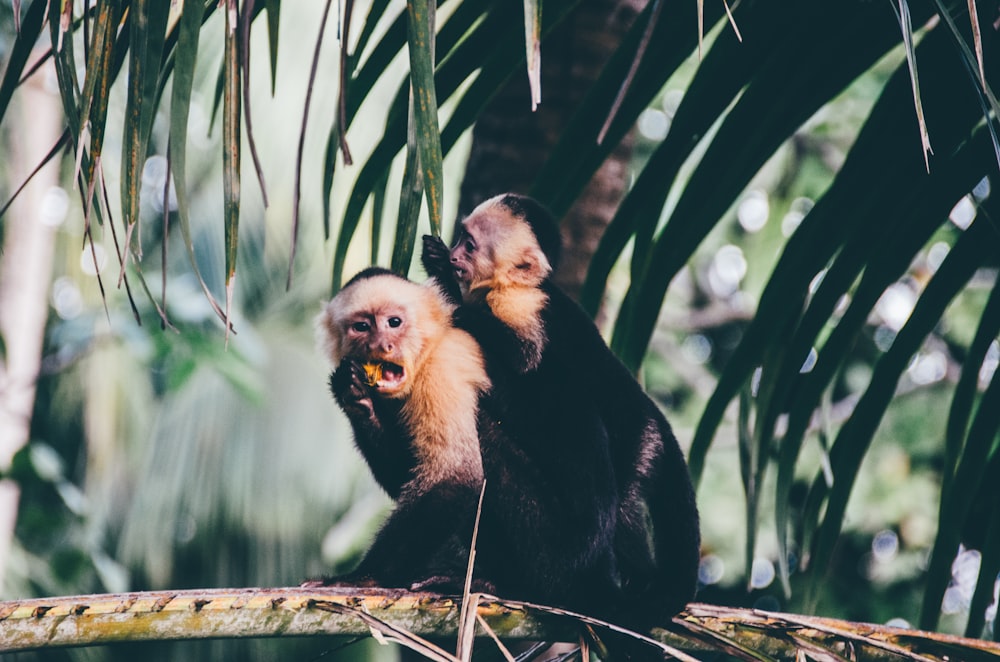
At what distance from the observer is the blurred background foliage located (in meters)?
1.88

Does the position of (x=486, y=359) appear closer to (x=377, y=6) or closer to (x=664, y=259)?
(x=664, y=259)

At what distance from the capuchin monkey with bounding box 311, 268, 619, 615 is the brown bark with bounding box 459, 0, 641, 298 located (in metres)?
0.77

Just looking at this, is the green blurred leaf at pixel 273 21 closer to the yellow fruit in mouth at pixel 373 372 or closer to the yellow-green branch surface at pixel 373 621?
the yellow-green branch surface at pixel 373 621

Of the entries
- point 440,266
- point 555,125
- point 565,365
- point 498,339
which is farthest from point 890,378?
point 555,125

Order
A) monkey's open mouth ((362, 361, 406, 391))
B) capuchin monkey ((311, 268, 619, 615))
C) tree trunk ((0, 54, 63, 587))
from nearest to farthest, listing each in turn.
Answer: capuchin monkey ((311, 268, 619, 615)) < monkey's open mouth ((362, 361, 406, 391)) < tree trunk ((0, 54, 63, 587))

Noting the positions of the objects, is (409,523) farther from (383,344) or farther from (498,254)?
(498,254)

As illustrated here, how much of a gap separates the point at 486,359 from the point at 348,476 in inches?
362

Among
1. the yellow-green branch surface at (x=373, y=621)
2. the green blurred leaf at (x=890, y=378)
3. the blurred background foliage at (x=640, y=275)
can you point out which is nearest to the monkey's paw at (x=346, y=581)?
the yellow-green branch surface at (x=373, y=621)

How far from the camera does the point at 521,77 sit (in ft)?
9.77

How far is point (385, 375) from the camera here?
7.70 feet

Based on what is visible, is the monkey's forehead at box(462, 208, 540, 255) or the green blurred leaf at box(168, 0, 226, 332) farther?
the monkey's forehead at box(462, 208, 540, 255)

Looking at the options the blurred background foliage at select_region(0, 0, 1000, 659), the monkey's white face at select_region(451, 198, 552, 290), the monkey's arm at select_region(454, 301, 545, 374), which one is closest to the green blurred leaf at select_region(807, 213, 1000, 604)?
the blurred background foliage at select_region(0, 0, 1000, 659)

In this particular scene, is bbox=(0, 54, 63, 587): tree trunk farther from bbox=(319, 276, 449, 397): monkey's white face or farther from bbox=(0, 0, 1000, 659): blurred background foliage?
bbox=(319, 276, 449, 397): monkey's white face

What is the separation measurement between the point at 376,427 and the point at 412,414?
3.6 inches
